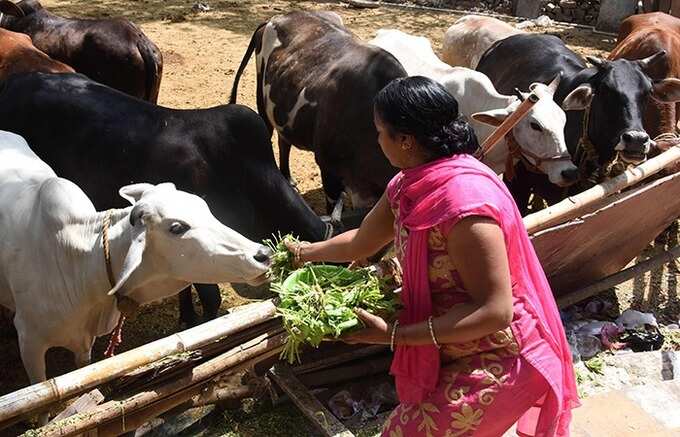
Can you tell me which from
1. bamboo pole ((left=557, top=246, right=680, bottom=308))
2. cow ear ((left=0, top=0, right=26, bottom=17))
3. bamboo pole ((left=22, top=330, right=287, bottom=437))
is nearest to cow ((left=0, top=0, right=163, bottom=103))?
cow ear ((left=0, top=0, right=26, bottom=17))

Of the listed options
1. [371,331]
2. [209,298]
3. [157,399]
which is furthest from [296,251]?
[209,298]

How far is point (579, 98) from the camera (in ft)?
17.1

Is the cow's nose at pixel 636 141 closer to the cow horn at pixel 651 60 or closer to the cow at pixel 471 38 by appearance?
the cow horn at pixel 651 60

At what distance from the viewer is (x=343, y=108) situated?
563 centimetres

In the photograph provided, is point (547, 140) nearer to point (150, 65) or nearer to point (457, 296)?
point (457, 296)

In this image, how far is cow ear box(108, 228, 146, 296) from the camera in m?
3.12

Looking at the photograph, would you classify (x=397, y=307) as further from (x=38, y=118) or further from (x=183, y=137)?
(x=38, y=118)

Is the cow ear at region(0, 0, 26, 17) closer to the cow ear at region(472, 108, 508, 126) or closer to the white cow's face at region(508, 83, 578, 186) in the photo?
the cow ear at region(472, 108, 508, 126)

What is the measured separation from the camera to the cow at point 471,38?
310 inches

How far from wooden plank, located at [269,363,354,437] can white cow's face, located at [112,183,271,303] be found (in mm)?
611

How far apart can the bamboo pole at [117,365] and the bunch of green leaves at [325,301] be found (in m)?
0.23

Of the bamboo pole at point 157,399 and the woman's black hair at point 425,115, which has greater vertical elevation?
the woman's black hair at point 425,115

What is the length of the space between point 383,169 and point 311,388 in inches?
79.6

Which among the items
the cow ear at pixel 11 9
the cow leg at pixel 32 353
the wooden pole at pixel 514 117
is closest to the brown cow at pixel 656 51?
the wooden pole at pixel 514 117
